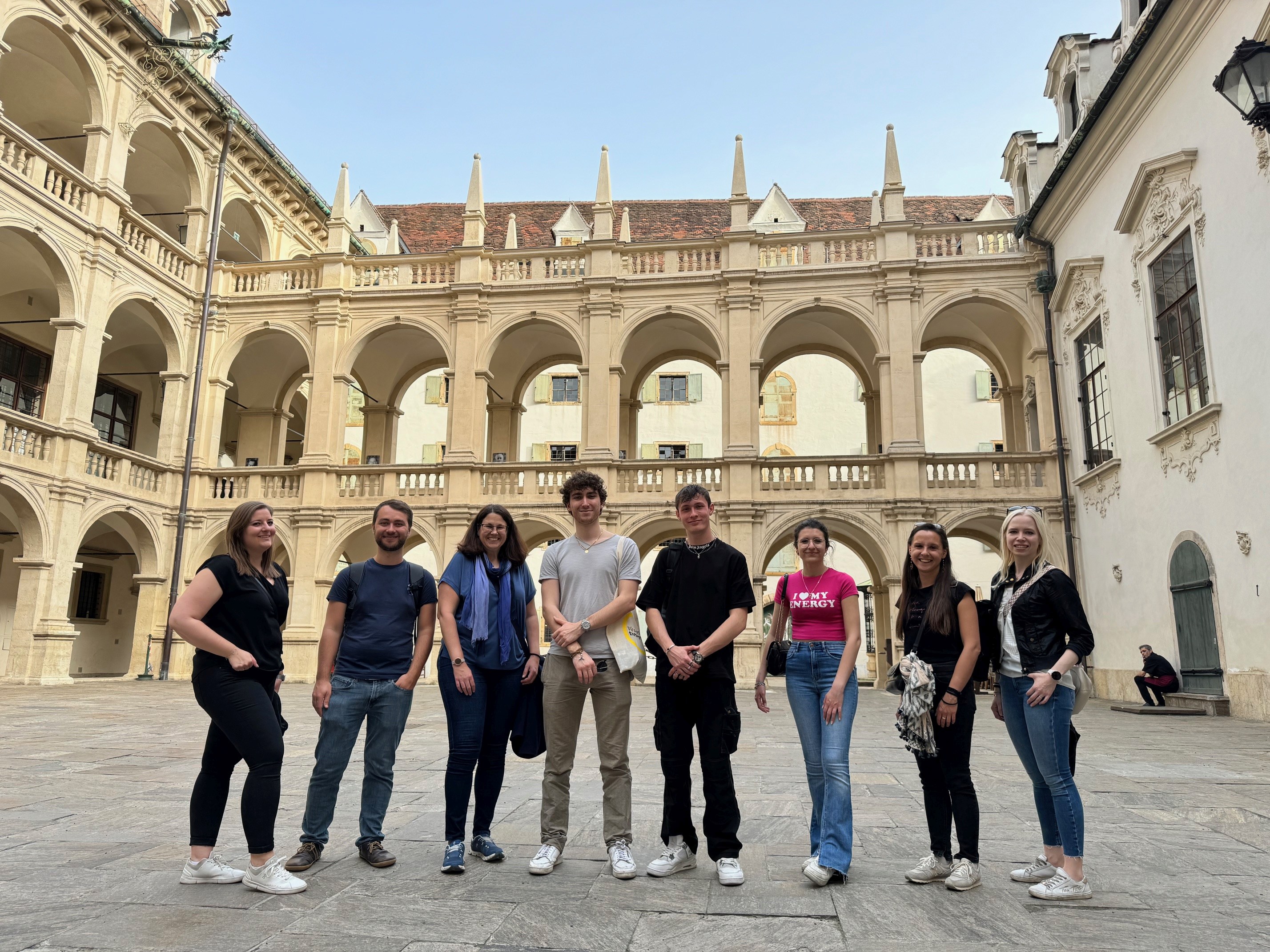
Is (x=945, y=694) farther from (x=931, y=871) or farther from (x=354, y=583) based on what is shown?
(x=354, y=583)

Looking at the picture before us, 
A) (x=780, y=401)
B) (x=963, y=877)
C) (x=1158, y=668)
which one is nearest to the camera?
(x=963, y=877)

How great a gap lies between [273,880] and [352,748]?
0.70 meters

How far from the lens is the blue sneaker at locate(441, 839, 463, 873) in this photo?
414 cm

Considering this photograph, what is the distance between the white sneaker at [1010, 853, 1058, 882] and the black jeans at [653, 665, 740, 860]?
125cm

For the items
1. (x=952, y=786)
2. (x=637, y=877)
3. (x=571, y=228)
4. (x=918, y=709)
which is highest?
(x=571, y=228)

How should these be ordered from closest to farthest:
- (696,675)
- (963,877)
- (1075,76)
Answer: (963,877) → (696,675) → (1075,76)

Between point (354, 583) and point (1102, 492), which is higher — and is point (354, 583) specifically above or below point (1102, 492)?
below

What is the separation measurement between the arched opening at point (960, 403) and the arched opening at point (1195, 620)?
744 inches

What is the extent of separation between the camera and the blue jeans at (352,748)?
4.34 m

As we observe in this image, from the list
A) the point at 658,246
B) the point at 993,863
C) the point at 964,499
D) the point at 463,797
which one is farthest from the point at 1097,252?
the point at 463,797

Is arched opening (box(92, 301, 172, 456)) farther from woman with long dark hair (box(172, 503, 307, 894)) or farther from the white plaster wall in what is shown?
the white plaster wall

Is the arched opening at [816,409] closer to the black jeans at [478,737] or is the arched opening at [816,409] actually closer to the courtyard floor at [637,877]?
the courtyard floor at [637,877]

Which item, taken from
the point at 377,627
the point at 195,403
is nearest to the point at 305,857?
the point at 377,627

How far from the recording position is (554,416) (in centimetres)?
3438
